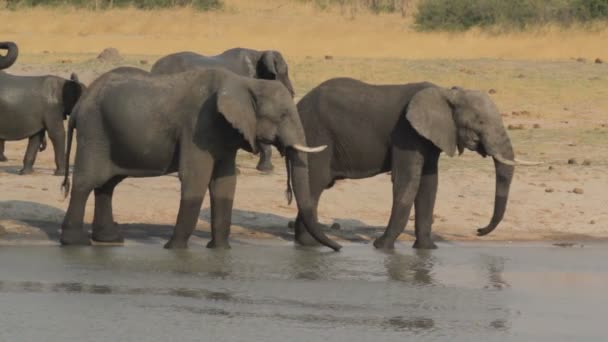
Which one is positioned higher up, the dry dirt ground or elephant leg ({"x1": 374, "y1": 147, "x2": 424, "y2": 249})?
elephant leg ({"x1": 374, "y1": 147, "x2": 424, "y2": 249})

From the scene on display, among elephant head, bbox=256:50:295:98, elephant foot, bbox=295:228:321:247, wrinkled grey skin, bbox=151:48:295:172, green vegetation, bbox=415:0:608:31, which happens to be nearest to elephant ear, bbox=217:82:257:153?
elephant foot, bbox=295:228:321:247

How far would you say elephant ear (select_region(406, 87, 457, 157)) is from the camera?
13.0 m

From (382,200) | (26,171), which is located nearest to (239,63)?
(26,171)

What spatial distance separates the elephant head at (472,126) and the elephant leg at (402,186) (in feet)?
0.81

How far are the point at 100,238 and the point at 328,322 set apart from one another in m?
4.08

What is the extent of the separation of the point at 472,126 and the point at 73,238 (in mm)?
3353

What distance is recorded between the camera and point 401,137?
13273 mm

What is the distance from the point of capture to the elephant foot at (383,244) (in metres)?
13.2

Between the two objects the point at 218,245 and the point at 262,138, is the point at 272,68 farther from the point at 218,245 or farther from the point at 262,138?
the point at 262,138

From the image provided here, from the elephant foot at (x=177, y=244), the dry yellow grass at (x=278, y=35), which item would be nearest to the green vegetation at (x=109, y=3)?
the dry yellow grass at (x=278, y=35)

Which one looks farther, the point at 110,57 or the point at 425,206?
the point at 110,57

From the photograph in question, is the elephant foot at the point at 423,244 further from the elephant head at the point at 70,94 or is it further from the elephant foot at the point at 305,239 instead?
the elephant head at the point at 70,94

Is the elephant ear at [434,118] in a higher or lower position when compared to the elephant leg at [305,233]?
higher

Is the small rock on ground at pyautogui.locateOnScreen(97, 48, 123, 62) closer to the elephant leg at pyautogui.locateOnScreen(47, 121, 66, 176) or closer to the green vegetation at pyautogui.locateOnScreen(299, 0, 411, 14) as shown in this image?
the elephant leg at pyautogui.locateOnScreen(47, 121, 66, 176)
